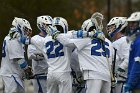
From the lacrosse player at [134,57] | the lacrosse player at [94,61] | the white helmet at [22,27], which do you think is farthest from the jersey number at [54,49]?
the lacrosse player at [134,57]

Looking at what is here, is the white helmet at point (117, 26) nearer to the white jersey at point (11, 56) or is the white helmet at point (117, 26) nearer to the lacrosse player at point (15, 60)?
the lacrosse player at point (15, 60)

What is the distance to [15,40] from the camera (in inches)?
749

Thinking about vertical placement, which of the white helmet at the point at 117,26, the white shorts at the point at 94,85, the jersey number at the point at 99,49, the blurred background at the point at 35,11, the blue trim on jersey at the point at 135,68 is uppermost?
the blurred background at the point at 35,11

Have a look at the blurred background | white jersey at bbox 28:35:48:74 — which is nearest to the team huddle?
white jersey at bbox 28:35:48:74

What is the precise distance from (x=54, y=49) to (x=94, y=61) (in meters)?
1.24

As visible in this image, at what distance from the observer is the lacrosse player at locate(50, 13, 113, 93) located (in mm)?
17047

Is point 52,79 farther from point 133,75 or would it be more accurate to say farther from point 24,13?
point 24,13

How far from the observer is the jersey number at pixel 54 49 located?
1788 cm

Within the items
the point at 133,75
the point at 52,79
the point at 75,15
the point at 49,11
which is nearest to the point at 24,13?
the point at 49,11

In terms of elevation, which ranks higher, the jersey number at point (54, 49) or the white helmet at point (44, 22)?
the white helmet at point (44, 22)

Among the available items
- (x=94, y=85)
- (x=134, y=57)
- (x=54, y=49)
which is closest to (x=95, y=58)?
(x=94, y=85)

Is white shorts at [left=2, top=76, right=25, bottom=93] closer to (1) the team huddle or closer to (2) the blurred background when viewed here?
(1) the team huddle

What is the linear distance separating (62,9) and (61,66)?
2146 cm

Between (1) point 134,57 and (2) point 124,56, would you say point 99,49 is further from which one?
(1) point 134,57
